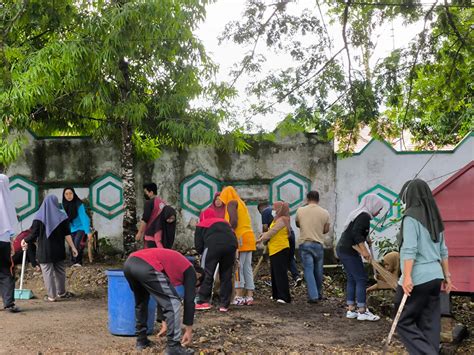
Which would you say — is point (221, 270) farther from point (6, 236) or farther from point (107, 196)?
point (107, 196)

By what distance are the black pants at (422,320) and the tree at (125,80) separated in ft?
17.4

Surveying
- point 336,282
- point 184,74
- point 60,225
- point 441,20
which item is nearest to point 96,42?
point 184,74

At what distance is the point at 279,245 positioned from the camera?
9328 millimetres

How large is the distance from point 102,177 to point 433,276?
7.64 meters

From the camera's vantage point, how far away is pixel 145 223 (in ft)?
30.2

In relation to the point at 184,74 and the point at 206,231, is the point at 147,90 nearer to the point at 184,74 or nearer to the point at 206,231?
the point at 184,74

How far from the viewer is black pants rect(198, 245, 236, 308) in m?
8.29

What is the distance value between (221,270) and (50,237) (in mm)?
2333

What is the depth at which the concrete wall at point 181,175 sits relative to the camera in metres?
11.9

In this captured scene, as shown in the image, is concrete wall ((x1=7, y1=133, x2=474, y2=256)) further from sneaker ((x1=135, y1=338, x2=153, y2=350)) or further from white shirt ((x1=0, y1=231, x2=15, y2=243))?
sneaker ((x1=135, y1=338, x2=153, y2=350))

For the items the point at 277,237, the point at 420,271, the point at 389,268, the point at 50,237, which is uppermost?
the point at 50,237

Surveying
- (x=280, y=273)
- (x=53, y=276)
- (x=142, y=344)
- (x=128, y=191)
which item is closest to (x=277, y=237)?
(x=280, y=273)

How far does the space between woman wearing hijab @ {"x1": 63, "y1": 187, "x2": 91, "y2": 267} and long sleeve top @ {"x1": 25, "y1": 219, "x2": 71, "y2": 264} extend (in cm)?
190

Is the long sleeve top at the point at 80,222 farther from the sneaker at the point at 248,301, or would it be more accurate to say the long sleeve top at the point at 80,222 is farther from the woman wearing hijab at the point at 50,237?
the sneaker at the point at 248,301
